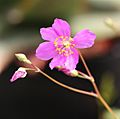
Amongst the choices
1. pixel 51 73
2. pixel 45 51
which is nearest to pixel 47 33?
pixel 45 51

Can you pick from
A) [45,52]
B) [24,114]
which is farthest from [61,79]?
[45,52]

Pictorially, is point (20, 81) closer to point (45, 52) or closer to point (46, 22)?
point (46, 22)

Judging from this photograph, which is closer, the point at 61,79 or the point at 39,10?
the point at 61,79

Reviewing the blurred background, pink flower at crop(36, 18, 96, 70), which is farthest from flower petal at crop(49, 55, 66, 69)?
the blurred background

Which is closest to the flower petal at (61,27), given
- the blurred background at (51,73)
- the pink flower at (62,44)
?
the pink flower at (62,44)

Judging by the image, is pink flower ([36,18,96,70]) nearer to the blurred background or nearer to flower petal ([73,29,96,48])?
flower petal ([73,29,96,48])

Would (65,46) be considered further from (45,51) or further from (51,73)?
(51,73)

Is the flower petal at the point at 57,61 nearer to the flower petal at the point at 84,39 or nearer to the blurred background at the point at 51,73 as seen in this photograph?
the flower petal at the point at 84,39
